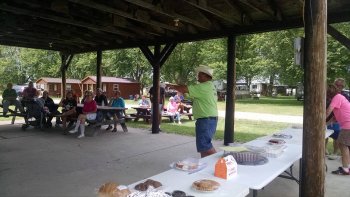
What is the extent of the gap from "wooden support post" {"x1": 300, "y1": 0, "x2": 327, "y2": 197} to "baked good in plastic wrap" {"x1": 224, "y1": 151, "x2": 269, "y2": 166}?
1.47 ft

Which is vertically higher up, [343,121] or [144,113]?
[343,121]

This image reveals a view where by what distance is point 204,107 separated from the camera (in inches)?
187

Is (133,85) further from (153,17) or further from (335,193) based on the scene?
(335,193)

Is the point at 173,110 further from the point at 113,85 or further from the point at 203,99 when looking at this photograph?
the point at 113,85

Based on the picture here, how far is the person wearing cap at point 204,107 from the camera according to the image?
184 inches

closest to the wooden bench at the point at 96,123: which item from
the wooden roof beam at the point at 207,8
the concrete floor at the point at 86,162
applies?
the concrete floor at the point at 86,162

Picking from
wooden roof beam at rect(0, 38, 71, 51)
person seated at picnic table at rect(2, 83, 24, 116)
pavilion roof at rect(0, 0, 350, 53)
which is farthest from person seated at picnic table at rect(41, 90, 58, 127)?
pavilion roof at rect(0, 0, 350, 53)

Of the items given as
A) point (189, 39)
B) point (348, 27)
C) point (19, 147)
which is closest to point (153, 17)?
point (189, 39)

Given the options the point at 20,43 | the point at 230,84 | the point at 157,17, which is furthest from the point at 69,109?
the point at 230,84

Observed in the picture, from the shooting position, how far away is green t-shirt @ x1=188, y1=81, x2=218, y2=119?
4648 mm

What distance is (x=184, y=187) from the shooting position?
8.05ft

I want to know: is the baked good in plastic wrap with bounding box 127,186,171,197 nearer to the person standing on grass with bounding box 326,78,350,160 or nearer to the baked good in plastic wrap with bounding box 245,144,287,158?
the baked good in plastic wrap with bounding box 245,144,287,158

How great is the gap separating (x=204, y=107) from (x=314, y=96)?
1.81m

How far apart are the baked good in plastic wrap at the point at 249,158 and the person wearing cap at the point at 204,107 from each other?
1.36m
